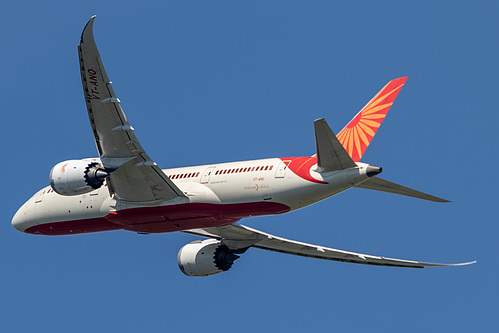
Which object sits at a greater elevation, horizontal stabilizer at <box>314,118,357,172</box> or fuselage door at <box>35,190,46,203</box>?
fuselage door at <box>35,190,46,203</box>

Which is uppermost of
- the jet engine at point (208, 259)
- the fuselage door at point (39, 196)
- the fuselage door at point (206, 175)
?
the fuselage door at point (39, 196)

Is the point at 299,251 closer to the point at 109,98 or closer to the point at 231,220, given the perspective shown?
the point at 231,220

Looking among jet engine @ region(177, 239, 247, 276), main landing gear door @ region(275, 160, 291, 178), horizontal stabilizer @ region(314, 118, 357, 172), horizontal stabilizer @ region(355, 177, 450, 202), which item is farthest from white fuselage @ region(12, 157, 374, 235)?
jet engine @ region(177, 239, 247, 276)

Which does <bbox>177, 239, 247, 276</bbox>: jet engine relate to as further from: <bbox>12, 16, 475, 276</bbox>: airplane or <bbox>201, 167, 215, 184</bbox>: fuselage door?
<bbox>201, 167, 215, 184</bbox>: fuselage door

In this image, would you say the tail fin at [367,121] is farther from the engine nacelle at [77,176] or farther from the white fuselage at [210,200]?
the engine nacelle at [77,176]

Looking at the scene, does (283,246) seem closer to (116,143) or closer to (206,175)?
(206,175)

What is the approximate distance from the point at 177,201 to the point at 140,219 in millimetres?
2020

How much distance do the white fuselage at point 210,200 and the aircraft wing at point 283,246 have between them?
4.30 metres

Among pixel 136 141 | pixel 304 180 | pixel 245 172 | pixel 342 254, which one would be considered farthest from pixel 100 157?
pixel 342 254

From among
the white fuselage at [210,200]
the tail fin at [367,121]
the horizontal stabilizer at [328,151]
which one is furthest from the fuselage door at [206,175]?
the tail fin at [367,121]

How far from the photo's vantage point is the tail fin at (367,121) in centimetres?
3722

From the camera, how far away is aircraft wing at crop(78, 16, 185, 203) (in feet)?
107

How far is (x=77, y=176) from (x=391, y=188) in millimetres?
12234

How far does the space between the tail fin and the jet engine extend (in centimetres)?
897
